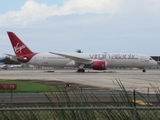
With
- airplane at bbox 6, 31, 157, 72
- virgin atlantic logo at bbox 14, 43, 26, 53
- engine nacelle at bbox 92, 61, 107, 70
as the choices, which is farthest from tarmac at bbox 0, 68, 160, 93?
virgin atlantic logo at bbox 14, 43, 26, 53

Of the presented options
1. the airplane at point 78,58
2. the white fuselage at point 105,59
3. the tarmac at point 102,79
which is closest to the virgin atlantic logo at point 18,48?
the airplane at point 78,58

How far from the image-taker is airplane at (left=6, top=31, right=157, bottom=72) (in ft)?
181

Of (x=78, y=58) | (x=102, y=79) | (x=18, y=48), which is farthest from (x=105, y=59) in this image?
(x=102, y=79)

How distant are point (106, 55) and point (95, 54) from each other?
6.24 feet

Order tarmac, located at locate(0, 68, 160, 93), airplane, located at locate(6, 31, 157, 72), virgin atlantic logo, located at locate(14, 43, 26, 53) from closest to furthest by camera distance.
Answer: tarmac, located at locate(0, 68, 160, 93) < airplane, located at locate(6, 31, 157, 72) < virgin atlantic logo, located at locate(14, 43, 26, 53)

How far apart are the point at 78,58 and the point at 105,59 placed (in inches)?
166

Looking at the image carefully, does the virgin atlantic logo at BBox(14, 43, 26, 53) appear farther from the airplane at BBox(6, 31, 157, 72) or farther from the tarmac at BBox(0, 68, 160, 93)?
the tarmac at BBox(0, 68, 160, 93)

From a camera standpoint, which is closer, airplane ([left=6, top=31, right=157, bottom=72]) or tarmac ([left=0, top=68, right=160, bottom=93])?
tarmac ([left=0, top=68, right=160, bottom=93])

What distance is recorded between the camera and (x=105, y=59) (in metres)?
55.2

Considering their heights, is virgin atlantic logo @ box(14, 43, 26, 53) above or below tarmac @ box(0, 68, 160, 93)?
above

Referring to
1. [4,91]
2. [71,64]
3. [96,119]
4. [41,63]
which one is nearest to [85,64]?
[71,64]

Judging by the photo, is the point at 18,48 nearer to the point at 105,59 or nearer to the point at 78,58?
the point at 78,58

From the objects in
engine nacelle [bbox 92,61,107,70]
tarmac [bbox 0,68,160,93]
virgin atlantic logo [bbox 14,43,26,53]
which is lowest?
tarmac [bbox 0,68,160,93]

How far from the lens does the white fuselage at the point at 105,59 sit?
55.2 meters
